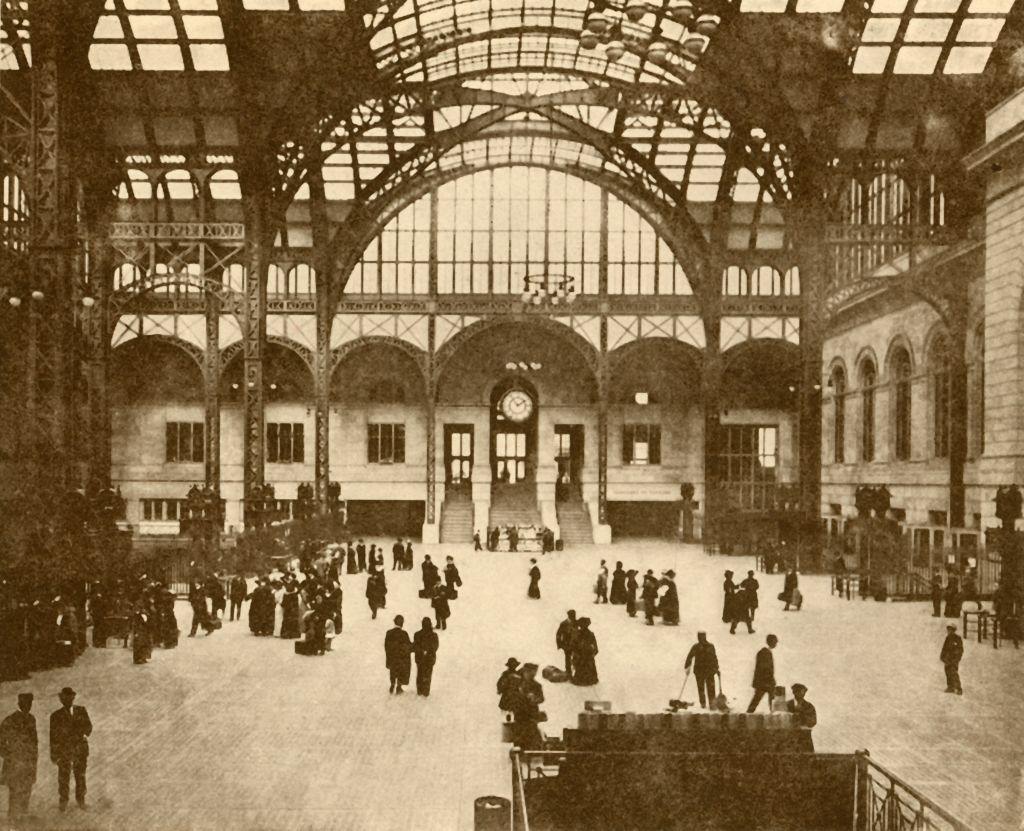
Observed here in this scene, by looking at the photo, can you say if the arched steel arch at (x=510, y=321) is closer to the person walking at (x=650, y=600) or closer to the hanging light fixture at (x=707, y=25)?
the person walking at (x=650, y=600)

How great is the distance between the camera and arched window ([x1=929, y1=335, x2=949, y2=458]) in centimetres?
3478

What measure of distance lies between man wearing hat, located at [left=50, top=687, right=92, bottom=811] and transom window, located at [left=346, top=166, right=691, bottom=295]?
36.6 m

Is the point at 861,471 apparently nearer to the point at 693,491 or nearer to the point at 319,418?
the point at 693,491

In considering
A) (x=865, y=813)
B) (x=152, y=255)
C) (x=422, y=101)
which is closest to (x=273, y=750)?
(x=865, y=813)

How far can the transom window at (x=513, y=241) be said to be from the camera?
4622cm

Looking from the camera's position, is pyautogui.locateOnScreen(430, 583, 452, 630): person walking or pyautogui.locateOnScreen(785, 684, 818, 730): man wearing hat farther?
pyautogui.locateOnScreen(430, 583, 452, 630): person walking

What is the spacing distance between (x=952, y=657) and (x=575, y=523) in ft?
99.1

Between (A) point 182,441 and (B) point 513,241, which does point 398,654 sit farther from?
(A) point 182,441

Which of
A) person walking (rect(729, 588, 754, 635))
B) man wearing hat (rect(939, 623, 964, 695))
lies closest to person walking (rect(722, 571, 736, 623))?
person walking (rect(729, 588, 754, 635))

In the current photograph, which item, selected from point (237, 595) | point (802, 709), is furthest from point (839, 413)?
point (802, 709)

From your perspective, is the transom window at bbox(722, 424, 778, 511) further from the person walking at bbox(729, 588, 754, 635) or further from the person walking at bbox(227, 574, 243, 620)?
the person walking at bbox(227, 574, 243, 620)

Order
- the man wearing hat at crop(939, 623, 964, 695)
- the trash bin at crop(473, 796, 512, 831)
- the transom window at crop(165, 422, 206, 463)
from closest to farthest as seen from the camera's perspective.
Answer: the trash bin at crop(473, 796, 512, 831), the man wearing hat at crop(939, 623, 964, 695), the transom window at crop(165, 422, 206, 463)

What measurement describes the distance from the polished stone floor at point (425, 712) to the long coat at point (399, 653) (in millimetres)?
362

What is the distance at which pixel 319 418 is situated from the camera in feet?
137
